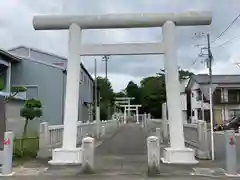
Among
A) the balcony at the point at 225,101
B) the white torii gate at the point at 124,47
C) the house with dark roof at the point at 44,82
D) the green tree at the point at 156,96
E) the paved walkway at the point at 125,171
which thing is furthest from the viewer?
the green tree at the point at 156,96

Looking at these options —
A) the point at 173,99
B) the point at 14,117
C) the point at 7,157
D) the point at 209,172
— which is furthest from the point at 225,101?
the point at 7,157

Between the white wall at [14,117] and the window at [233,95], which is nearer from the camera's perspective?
the white wall at [14,117]

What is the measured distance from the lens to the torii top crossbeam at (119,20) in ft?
42.3

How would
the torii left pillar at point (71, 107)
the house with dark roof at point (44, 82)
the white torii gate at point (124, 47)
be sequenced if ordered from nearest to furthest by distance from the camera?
the torii left pillar at point (71, 107) < the white torii gate at point (124, 47) < the house with dark roof at point (44, 82)

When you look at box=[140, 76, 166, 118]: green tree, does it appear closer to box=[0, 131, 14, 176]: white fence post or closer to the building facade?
the building facade

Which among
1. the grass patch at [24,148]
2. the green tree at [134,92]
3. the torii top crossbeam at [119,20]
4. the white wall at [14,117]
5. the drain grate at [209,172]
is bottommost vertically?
the drain grate at [209,172]

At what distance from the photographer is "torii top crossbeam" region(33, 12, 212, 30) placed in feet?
42.3

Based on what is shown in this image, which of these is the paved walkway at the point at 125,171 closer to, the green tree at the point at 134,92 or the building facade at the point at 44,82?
the building facade at the point at 44,82

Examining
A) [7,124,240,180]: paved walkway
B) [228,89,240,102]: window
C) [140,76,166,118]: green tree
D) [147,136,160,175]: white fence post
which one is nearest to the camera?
[7,124,240,180]: paved walkway

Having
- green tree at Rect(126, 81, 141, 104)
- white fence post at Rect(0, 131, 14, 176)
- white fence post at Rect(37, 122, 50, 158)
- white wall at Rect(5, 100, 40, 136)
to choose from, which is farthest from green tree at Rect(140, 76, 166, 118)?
white fence post at Rect(0, 131, 14, 176)

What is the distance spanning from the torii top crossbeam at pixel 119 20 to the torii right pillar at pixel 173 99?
305 millimetres

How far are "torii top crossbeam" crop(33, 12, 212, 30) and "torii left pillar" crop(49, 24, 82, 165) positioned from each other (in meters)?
0.34

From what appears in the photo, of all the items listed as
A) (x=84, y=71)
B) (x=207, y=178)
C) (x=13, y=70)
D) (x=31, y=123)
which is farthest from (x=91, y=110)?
(x=207, y=178)

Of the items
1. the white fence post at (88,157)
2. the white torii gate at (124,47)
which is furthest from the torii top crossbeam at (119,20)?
the white fence post at (88,157)
